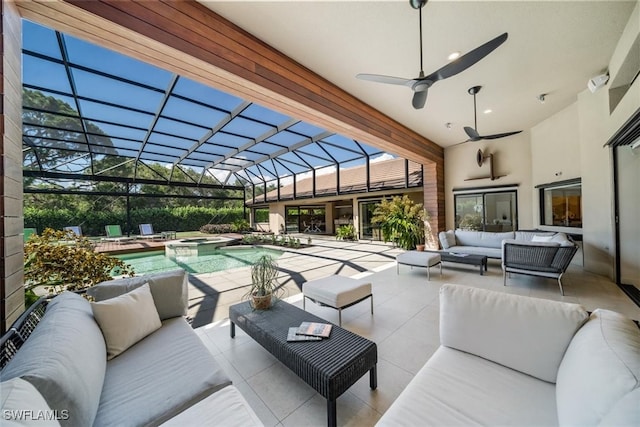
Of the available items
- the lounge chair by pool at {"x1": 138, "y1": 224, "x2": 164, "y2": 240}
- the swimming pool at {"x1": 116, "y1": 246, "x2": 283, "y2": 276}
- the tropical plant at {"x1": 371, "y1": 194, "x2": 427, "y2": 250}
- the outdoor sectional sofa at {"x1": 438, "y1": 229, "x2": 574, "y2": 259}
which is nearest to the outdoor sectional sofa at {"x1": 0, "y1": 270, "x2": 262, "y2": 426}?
the swimming pool at {"x1": 116, "y1": 246, "x2": 283, "y2": 276}

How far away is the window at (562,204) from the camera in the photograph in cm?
543

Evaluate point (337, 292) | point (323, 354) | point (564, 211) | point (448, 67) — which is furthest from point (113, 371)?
point (564, 211)

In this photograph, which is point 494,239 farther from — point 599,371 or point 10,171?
point 10,171

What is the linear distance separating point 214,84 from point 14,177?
2.16 meters

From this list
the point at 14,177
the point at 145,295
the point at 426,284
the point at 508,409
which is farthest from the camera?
the point at 426,284

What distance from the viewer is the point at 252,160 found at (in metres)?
11.2

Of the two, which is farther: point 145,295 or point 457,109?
point 457,109

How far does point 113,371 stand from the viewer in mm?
1543

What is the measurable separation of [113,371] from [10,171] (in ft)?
5.30

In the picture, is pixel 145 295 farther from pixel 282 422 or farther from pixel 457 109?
pixel 457 109

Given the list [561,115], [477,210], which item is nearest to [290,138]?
[477,210]

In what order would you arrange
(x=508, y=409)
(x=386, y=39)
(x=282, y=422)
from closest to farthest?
(x=508, y=409) → (x=282, y=422) → (x=386, y=39)

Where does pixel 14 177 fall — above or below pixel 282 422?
above

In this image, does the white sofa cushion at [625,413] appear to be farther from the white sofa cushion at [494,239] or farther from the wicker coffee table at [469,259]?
the white sofa cushion at [494,239]
